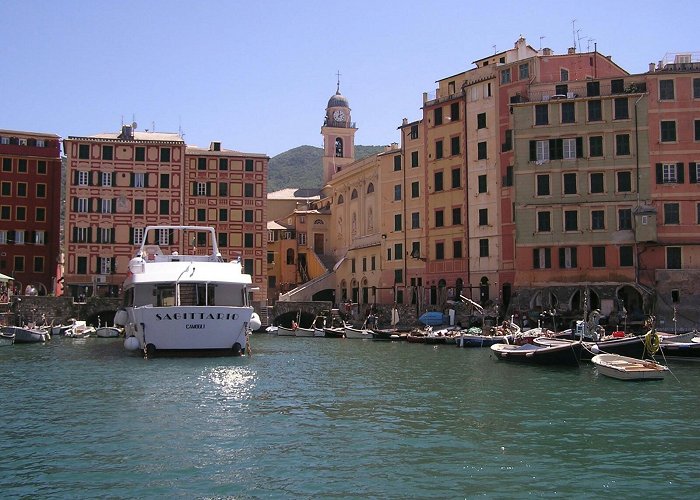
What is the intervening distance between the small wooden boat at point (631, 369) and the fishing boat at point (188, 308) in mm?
18141

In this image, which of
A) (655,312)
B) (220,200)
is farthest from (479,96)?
(220,200)

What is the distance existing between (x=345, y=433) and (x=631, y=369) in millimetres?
16146

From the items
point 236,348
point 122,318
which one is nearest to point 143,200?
point 122,318

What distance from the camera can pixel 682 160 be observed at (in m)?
57.3

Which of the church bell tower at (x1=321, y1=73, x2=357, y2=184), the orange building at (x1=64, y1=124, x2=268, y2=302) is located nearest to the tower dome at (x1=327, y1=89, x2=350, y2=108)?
the church bell tower at (x1=321, y1=73, x2=357, y2=184)

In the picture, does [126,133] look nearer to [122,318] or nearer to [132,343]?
[122,318]

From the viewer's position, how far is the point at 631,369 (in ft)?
107

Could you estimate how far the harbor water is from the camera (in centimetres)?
1603

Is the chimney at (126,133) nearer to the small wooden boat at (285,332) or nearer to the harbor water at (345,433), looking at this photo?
the small wooden boat at (285,332)

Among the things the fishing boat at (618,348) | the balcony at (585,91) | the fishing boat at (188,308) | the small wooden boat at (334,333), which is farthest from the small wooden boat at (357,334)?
the fishing boat at (618,348)

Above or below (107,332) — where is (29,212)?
above

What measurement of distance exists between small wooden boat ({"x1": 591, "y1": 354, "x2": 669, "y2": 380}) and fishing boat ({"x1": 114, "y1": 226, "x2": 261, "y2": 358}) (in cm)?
1814

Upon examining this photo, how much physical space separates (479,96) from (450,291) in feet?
53.8

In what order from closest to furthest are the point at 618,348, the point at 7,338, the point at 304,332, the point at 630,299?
1. the point at 618,348
2. the point at 7,338
3. the point at 630,299
4. the point at 304,332
